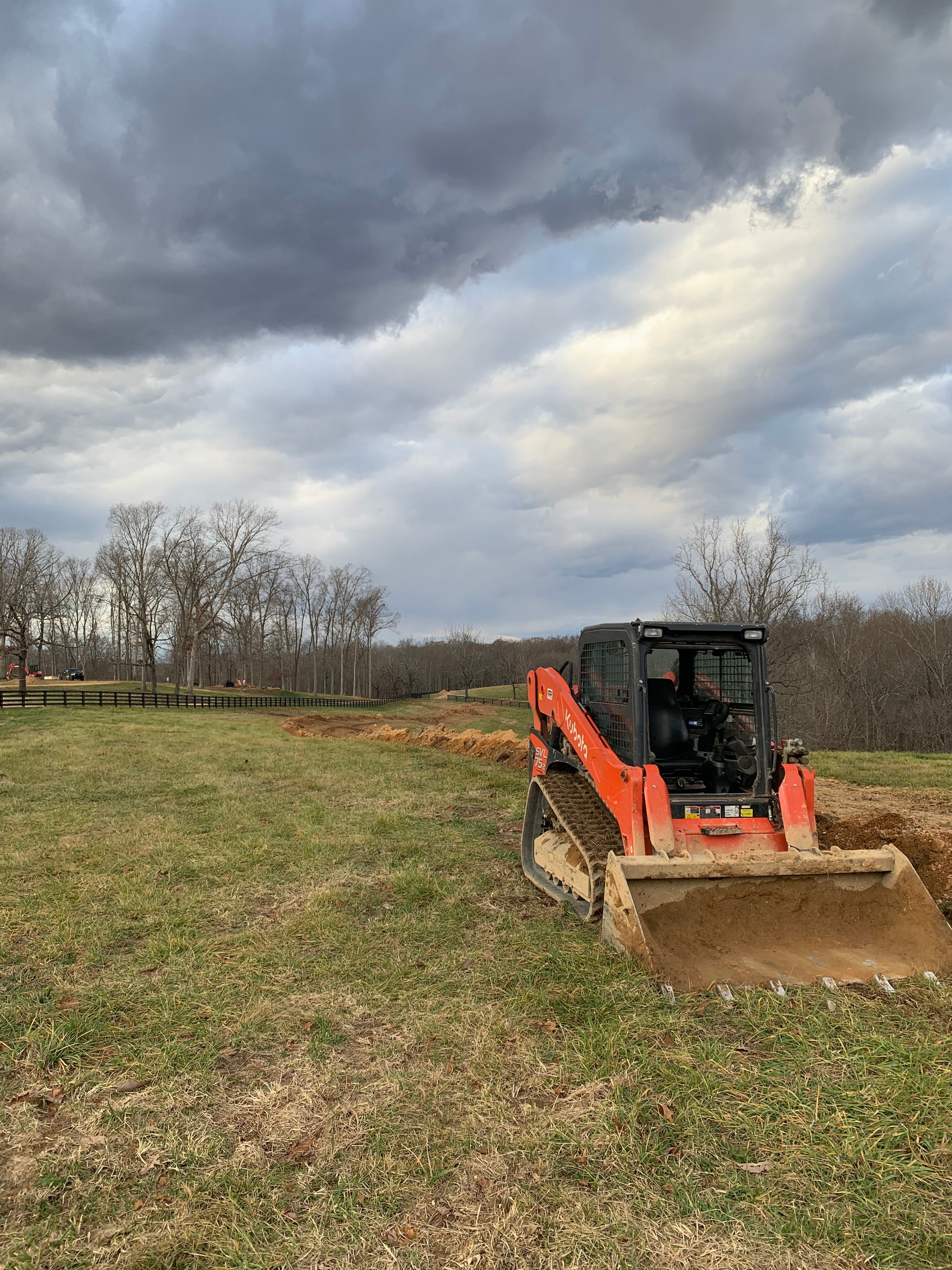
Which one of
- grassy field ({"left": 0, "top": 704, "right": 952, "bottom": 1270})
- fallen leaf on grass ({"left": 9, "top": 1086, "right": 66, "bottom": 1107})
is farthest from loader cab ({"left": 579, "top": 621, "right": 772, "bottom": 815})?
fallen leaf on grass ({"left": 9, "top": 1086, "right": 66, "bottom": 1107})

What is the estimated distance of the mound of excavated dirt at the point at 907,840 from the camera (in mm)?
6230

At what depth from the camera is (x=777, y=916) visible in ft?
16.4

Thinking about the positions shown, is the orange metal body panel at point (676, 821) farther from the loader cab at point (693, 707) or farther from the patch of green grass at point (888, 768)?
the patch of green grass at point (888, 768)

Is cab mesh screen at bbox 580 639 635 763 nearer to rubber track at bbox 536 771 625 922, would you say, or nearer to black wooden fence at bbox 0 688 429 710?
rubber track at bbox 536 771 625 922

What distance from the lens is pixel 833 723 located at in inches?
1721

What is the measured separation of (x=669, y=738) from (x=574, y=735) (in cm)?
98

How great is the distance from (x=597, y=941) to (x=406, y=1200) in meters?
2.81

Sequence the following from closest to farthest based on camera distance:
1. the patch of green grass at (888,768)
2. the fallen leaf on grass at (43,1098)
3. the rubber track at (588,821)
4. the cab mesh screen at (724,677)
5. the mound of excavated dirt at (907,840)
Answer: the fallen leaf on grass at (43,1098) < the rubber track at (588,821) < the mound of excavated dirt at (907,840) < the cab mesh screen at (724,677) < the patch of green grass at (888,768)

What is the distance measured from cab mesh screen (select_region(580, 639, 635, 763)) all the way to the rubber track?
1.87 feet

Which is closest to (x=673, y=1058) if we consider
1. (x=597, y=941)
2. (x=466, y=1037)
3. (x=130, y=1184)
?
(x=466, y=1037)

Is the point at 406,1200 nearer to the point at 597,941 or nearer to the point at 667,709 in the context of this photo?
the point at 597,941

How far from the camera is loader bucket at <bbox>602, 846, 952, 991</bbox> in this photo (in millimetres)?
4695

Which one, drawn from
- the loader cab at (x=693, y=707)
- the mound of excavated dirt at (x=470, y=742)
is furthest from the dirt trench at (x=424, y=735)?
the loader cab at (x=693, y=707)

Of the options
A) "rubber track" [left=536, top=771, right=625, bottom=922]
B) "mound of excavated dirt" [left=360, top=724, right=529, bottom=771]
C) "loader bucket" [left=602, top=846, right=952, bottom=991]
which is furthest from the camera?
"mound of excavated dirt" [left=360, top=724, right=529, bottom=771]
